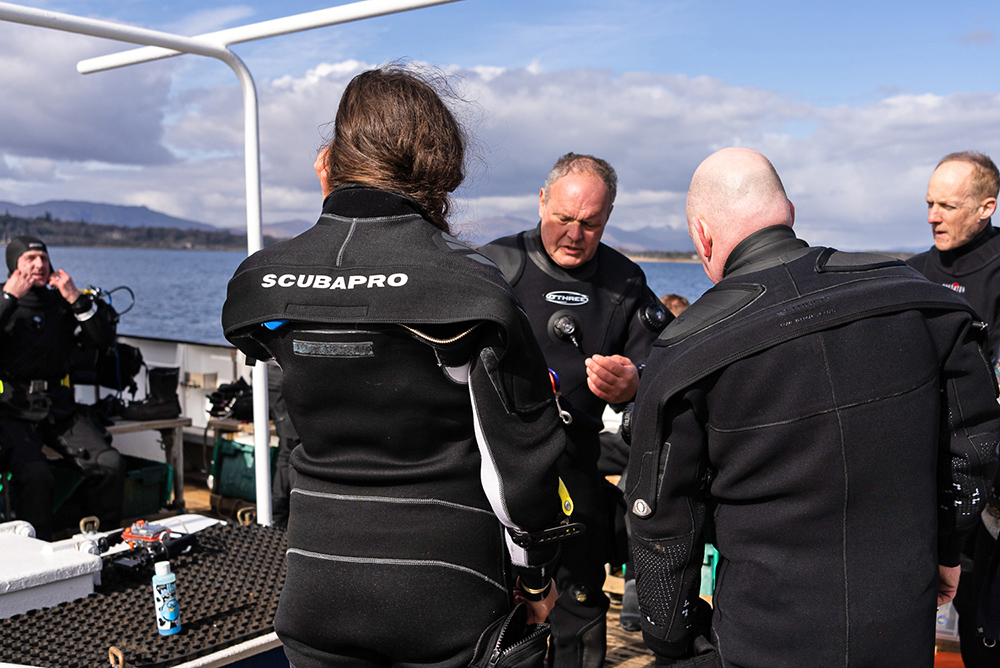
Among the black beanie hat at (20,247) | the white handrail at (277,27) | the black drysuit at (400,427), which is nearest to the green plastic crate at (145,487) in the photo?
the black beanie hat at (20,247)

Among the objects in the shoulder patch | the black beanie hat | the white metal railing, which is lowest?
the black beanie hat

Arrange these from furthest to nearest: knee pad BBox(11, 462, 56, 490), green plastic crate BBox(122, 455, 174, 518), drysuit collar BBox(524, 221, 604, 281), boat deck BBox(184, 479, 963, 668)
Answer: green plastic crate BBox(122, 455, 174, 518) < knee pad BBox(11, 462, 56, 490) < boat deck BBox(184, 479, 963, 668) < drysuit collar BBox(524, 221, 604, 281)

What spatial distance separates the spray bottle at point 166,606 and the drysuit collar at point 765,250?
6.12ft

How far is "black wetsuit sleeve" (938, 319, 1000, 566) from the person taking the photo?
1667 mm

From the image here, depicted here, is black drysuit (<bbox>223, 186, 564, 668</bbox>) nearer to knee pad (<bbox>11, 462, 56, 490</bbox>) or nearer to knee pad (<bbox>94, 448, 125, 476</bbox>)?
knee pad (<bbox>11, 462, 56, 490</bbox>)

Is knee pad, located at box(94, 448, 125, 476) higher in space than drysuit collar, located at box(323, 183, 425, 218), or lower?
lower

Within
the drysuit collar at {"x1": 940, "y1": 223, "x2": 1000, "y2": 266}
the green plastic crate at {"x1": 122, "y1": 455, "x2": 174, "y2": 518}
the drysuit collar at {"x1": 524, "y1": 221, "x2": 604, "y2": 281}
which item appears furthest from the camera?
the green plastic crate at {"x1": 122, "y1": 455, "x2": 174, "y2": 518}

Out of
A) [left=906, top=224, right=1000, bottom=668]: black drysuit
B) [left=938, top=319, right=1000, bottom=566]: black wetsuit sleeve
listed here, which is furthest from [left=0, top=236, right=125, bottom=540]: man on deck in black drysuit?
[left=938, top=319, right=1000, bottom=566]: black wetsuit sleeve

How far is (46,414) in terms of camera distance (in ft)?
18.0

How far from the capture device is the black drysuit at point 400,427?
4.71 feet

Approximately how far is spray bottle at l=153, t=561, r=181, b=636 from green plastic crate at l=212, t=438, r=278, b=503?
11.8ft

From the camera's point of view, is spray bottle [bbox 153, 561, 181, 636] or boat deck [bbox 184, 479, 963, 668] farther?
boat deck [bbox 184, 479, 963, 668]

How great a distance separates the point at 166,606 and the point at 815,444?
191cm

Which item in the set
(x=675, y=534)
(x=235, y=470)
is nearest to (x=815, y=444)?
(x=675, y=534)
